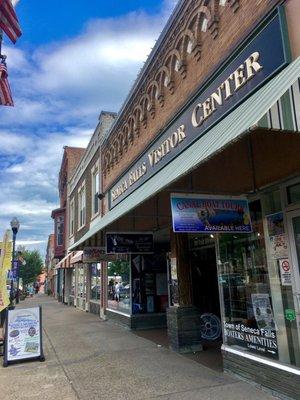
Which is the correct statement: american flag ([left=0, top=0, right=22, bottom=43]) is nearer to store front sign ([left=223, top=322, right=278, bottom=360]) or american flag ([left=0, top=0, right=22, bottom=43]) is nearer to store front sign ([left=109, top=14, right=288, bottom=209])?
store front sign ([left=109, top=14, right=288, bottom=209])

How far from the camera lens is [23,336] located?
9.14 m

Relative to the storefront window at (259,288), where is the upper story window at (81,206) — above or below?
above

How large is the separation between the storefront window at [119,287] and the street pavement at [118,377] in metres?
3.28

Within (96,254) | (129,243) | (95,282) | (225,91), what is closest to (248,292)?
(225,91)

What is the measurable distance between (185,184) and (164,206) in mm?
1849

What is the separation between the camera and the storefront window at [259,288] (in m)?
6.21

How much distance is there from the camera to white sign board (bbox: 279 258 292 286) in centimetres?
608

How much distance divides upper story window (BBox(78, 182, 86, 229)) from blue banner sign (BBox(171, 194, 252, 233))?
17.5 metres

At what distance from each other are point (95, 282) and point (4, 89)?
1364cm

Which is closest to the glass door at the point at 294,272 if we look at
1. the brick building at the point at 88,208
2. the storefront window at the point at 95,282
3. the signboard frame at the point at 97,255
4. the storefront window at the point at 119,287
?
the storefront window at the point at 119,287

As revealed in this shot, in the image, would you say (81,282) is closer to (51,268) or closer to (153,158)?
(153,158)

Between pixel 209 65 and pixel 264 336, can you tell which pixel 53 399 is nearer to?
pixel 264 336

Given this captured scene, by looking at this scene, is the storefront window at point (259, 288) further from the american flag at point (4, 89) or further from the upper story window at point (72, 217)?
the upper story window at point (72, 217)

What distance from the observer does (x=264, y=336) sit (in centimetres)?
645
